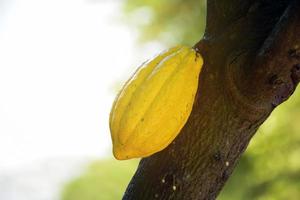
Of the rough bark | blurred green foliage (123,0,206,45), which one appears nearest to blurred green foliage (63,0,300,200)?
blurred green foliage (123,0,206,45)

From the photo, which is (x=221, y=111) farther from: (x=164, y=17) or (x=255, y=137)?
(x=164, y=17)

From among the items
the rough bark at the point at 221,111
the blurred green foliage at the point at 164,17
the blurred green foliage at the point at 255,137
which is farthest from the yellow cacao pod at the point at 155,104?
the blurred green foliage at the point at 164,17

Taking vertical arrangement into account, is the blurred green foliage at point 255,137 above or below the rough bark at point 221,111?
below

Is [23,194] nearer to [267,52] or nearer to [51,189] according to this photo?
[51,189]

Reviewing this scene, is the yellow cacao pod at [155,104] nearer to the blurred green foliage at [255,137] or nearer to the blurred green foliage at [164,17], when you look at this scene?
the blurred green foliage at [255,137]

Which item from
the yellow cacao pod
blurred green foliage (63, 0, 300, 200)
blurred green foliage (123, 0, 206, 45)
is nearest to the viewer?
the yellow cacao pod

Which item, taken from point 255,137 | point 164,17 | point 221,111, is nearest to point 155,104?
point 221,111

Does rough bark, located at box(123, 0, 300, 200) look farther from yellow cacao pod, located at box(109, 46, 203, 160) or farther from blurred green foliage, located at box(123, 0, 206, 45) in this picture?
blurred green foliage, located at box(123, 0, 206, 45)
